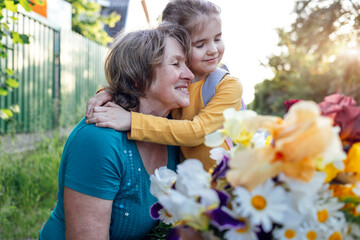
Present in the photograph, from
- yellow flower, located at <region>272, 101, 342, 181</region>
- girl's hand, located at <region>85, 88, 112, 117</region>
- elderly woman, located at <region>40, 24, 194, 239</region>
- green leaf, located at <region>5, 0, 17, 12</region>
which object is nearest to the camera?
yellow flower, located at <region>272, 101, 342, 181</region>

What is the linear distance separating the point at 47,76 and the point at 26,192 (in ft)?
12.7

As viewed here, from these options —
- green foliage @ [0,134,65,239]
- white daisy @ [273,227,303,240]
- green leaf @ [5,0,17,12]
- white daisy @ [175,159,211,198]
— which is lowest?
green foliage @ [0,134,65,239]

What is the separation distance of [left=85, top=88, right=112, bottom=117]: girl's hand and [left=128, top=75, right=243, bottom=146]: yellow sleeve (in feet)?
0.66

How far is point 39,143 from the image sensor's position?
17.2ft

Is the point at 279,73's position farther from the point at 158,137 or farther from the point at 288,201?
the point at 288,201

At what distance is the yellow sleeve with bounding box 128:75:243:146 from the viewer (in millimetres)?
1758

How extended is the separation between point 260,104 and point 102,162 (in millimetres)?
11234

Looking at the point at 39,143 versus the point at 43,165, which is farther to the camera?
the point at 39,143

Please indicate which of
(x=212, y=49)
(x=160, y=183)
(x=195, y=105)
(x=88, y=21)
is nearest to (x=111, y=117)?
(x=195, y=105)

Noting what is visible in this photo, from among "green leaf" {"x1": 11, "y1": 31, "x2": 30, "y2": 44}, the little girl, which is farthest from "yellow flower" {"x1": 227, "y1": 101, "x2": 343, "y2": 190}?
"green leaf" {"x1": 11, "y1": 31, "x2": 30, "y2": 44}

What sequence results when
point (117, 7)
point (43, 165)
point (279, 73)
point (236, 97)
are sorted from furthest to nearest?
point (117, 7) < point (279, 73) < point (43, 165) < point (236, 97)

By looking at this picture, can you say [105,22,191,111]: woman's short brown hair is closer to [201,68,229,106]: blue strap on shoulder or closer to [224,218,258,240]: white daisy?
[201,68,229,106]: blue strap on shoulder

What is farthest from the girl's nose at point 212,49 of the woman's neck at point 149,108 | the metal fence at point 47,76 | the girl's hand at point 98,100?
the metal fence at point 47,76

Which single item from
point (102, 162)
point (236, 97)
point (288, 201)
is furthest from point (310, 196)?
point (236, 97)
